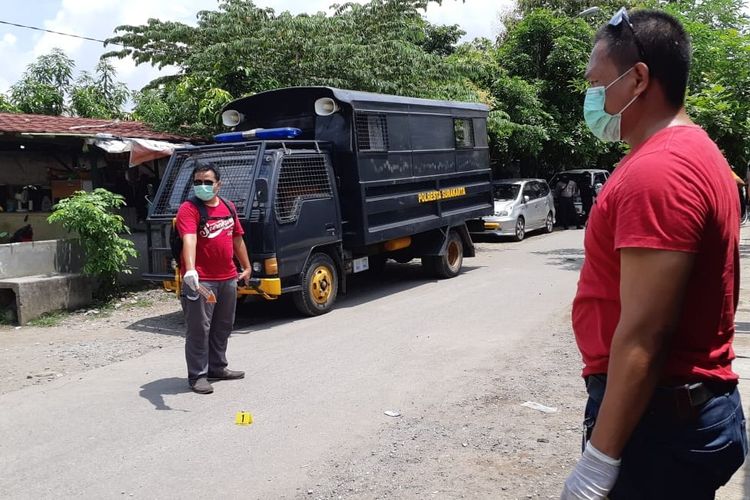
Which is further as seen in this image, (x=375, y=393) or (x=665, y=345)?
(x=375, y=393)

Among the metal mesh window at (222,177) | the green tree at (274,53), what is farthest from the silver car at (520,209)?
the metal mesh window at (222,177)

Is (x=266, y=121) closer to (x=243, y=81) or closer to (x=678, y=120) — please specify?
(x=243, y=81)

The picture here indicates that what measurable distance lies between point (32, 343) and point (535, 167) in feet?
63.8

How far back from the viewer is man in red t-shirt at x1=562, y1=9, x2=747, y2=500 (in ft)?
5.40

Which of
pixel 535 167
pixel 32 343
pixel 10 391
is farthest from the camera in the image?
pixel 535 167

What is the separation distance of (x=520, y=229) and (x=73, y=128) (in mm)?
10724

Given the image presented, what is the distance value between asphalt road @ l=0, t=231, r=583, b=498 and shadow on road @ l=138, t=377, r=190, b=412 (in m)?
0.02

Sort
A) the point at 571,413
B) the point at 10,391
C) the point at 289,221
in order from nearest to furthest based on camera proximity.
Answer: the point at 571,413, the point at 10,391, the point at 289,221

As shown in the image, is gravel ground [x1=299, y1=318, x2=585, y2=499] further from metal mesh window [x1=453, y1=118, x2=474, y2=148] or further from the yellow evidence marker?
metal mesh window [x1=453, y1=118, x2=474, y2=148]

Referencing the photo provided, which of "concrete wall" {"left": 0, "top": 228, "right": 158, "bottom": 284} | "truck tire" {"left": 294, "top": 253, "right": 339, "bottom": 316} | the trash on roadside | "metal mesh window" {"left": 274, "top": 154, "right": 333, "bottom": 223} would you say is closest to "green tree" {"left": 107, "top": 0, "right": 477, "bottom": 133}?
"concrete wall" {"left": 0, "top": 228, "right": 158, "bottom": 284}

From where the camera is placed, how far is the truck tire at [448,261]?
1157cm

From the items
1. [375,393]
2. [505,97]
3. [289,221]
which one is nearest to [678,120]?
[375,393]

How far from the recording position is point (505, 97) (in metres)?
20.5

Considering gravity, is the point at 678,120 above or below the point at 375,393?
above
